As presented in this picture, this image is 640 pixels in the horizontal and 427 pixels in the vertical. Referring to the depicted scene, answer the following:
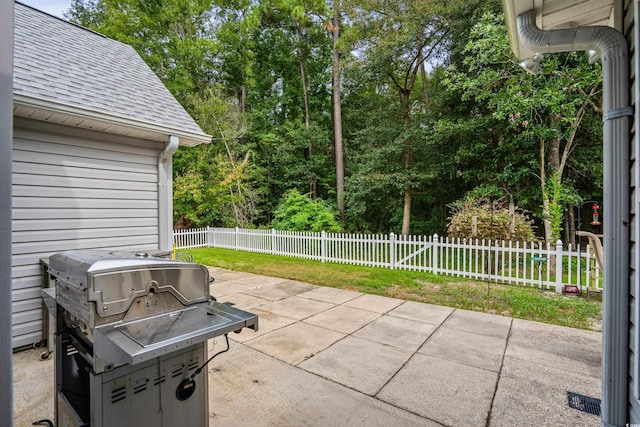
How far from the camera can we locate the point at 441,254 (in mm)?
7078

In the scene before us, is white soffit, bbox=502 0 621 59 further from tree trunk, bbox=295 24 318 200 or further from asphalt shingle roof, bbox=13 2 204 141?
tree trunk, bbox=295 24 318 200

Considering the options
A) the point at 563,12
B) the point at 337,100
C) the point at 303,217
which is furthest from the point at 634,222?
the point at 337,100

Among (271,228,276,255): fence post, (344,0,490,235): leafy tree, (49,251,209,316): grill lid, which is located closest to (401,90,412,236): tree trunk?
(344,0,490,235): leafy tree

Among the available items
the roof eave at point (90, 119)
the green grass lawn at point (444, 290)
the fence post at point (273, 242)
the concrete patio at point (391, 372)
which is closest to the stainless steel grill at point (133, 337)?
the concrete patio at point (391, 372)

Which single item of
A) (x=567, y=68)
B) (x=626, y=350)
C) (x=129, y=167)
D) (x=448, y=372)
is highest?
(x=567, y=68)

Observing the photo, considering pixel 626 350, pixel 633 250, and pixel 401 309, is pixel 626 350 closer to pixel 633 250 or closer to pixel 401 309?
pixel 633 250

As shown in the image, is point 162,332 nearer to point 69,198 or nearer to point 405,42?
point 69,198

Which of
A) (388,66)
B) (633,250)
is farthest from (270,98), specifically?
(633,250)

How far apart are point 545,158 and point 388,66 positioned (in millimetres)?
5780

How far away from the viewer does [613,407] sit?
1759 mm

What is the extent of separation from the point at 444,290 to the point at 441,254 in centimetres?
139

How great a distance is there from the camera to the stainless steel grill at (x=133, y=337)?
1.41 meters

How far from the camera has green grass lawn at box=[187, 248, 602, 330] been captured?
4.60m

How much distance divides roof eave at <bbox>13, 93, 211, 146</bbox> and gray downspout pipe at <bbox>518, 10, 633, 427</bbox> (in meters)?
4.39
